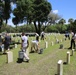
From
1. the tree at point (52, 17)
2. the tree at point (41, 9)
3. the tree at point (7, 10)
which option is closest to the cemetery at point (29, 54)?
the tree at point (7, 10)

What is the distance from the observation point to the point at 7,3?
31.2 m

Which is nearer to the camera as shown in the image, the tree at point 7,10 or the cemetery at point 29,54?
the cemetery at point 29,54

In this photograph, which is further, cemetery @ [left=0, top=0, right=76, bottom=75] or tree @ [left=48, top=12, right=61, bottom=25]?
tree @ [left=48, top=12, right=61, bottom=25]

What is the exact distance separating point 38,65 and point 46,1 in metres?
47.9

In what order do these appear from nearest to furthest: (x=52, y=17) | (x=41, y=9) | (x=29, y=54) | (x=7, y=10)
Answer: (x=29, y=54) < (x=7, y=10) < (x=41, y=9) < (x=52, y=17)

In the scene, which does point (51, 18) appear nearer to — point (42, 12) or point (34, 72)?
point (42, 12)

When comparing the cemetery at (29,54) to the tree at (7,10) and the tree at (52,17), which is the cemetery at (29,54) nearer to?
the tree at (7,10)

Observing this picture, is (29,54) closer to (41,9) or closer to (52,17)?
(41,9)

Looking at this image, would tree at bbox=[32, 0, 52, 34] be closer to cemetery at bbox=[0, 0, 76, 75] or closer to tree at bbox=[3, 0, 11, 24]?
cemetery at bbox=[0, 0, 76, 75]

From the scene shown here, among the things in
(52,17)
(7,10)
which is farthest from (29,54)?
(52,17)

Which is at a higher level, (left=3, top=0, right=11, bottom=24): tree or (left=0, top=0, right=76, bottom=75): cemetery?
(left=3, top=0, right=11, bottom=24): tree

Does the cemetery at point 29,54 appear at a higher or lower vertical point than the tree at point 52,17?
lower

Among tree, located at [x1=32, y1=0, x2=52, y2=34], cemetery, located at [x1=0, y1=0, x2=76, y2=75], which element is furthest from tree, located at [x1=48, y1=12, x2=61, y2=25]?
cemetery, located at [x1=0, y1=0, x2=76, y2=75]

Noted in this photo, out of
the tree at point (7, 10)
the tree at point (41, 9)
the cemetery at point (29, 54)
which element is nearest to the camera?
the cemetery at point (29, 54)
